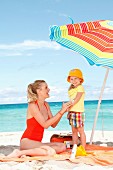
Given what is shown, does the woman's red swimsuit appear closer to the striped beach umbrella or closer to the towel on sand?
the towel on sand

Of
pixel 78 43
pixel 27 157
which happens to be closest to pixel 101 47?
pixel 78 43

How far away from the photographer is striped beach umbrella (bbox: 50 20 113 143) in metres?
5.41

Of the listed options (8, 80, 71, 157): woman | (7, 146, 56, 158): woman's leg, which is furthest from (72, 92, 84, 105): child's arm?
(7, 146, 56, 158): woman's leg

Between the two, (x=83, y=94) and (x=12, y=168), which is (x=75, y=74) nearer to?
(x=83, y=94)

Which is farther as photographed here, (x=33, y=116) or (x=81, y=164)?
(x=33, y=116)

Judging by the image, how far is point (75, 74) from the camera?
6043 millimetres

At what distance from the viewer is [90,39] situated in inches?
230

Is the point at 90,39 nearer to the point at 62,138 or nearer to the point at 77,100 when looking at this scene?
the point at 77,100

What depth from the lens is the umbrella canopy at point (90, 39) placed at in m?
5.42

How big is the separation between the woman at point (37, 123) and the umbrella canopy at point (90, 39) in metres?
0.63

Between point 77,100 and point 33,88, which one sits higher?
point 33,88

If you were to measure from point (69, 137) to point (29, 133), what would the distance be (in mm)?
873

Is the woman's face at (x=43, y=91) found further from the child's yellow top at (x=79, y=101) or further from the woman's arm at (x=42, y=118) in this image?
the child's yellow top at (x=79, y=101)

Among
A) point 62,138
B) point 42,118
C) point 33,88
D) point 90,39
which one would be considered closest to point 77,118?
point 62,138
